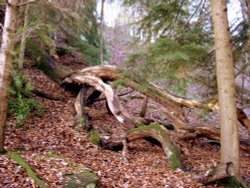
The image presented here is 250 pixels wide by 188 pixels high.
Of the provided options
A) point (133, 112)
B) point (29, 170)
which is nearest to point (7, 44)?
point (29, 170)

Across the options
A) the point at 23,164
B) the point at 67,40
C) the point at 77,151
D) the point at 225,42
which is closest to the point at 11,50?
the point at 23,164

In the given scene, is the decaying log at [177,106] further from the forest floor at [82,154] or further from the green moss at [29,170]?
the green moss at [29,170]

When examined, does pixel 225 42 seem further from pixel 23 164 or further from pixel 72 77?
pixel 72 77

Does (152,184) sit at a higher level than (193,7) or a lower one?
lower

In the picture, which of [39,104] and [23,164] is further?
[39,104]

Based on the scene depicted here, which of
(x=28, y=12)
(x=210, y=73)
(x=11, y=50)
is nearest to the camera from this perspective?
(x=11, y=50)

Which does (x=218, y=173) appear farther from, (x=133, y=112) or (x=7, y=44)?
(x=133, y=112)

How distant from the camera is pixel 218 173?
5.56 metres

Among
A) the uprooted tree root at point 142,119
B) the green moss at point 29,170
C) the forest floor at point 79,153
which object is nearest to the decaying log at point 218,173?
the uprooted tree root at point 142,119

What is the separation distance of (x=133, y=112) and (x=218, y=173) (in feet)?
17.6

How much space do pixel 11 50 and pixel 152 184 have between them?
3383 millimetres

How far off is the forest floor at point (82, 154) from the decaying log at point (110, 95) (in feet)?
1.97

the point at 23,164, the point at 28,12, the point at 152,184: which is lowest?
the point at 152,184

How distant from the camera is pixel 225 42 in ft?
18.6
